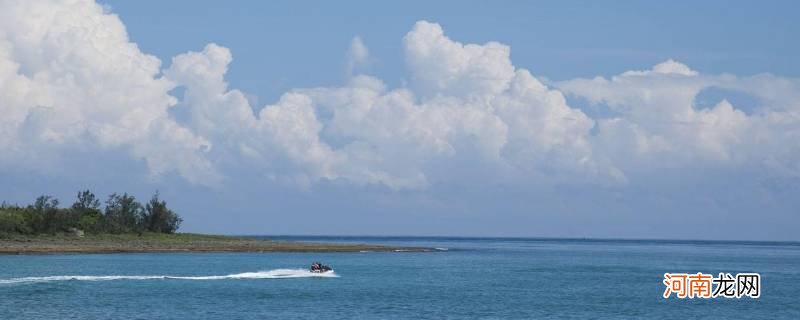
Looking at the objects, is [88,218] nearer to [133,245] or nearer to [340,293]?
[133,245]

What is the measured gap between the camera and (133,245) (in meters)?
159

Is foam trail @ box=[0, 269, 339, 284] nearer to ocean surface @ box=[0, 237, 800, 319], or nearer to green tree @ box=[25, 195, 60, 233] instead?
ocean surface @ box=[0, 237, 800, 319]

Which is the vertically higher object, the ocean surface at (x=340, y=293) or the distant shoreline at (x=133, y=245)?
the distant shoreline at (x=133, y=245)

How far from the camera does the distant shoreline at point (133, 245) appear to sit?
5591 inches

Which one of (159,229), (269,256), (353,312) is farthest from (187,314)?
(159,229)

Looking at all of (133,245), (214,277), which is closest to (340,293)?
(214,277)

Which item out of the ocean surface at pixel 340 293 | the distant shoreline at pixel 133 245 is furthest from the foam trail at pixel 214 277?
the distant shoreline at pixel 133 245

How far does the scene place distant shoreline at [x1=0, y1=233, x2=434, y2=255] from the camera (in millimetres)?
142000

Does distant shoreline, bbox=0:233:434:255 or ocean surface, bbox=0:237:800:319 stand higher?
distant shoreline, bbox=0:233:434:255

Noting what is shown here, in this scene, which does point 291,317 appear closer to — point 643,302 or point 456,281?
point 643,302

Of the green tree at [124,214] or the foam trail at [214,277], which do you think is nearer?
the foam trail at [214,277]

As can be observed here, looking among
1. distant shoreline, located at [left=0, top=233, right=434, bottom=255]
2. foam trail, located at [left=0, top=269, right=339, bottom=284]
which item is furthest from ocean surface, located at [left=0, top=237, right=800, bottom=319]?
distant shoreline, located at [left=0, top=233, right=434, bottom=255]

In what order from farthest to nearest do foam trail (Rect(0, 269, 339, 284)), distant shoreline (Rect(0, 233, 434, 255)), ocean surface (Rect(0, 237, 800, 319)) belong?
distant shoreline (Rect(0, 233, 434, 255)), foam trail (Rect(0, 269, 339, 284)), ocean surface (Rect(0, 237, 800, 319))

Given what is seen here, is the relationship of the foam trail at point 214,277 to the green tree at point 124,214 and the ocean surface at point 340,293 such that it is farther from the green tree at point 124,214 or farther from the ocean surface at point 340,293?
the green tree at point 124,214
